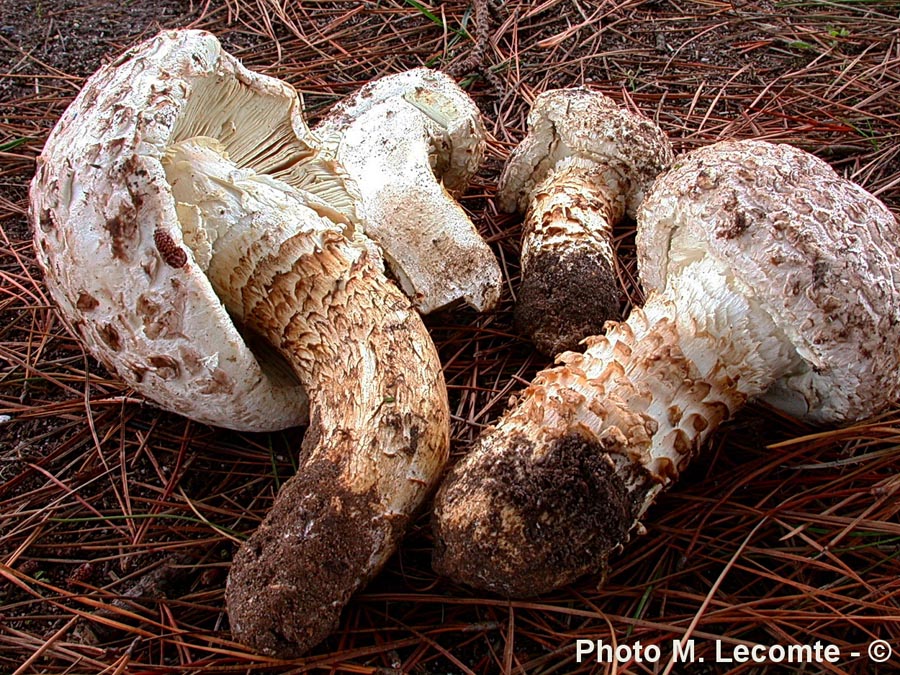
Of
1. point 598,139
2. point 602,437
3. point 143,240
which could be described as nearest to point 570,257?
point 598,139

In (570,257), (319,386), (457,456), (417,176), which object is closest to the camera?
(319,386)

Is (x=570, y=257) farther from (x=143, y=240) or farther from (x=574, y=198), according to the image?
(x=143, y=240)

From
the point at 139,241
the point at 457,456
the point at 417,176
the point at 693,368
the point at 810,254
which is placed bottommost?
the point at 457,456

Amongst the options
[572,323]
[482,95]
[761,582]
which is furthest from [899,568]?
[482,95]

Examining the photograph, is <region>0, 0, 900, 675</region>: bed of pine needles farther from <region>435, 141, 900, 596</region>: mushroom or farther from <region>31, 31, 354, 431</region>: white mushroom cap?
<region>31, 31, 354, 431</region>: white mushroom cap

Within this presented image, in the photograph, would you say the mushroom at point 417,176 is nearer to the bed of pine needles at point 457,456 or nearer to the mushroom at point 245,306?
the bed of pine needles at point 457,456

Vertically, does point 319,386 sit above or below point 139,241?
below

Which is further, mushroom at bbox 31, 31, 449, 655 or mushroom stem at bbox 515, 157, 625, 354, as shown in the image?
mushroom stem at bbox 515, 157, 625, 354

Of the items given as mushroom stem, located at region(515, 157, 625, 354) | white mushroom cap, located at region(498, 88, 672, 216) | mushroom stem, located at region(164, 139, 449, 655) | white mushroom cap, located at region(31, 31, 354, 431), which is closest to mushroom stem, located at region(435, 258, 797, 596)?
mushroom stem, located at region(164, 139, 449, 655)
